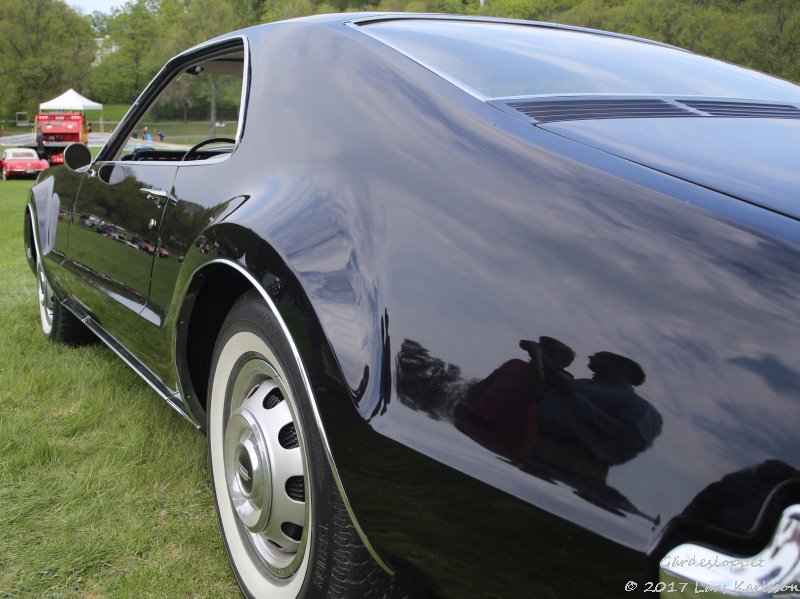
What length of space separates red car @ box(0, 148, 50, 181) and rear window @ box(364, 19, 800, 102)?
25.6 m

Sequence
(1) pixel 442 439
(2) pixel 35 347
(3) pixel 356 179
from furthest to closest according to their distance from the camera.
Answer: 1. (2) pixel 35 347
2. (3) pixel 356 179
3. (1) pixel 442 439

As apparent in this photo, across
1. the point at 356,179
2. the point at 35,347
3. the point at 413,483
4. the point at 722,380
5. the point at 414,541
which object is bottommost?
the point at 35,347

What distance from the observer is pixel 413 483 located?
1202 millimetres

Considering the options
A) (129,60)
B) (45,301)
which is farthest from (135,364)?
(129,60)

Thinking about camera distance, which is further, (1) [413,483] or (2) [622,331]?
(1) [413,483]

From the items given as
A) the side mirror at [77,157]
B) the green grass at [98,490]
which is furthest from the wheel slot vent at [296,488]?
the side mirror at [77,157]

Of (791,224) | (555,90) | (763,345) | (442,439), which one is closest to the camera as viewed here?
(763,345)

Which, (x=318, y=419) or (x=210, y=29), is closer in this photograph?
(x=318, y=419)

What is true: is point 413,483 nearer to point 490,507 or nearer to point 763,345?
point 490,507

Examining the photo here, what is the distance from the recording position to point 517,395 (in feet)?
3.56

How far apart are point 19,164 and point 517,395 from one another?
27254mm

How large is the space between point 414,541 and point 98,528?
1.34m

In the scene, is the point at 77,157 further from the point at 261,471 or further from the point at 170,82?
the point at 261,471

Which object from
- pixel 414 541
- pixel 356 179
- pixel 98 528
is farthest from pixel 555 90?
pixel 98 528
